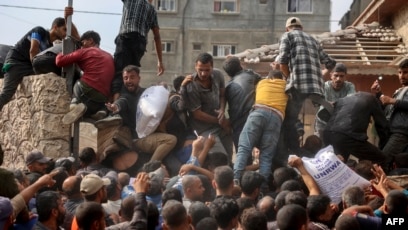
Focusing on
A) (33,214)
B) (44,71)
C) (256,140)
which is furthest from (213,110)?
(33,214)

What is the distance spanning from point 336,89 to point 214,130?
1884 mm

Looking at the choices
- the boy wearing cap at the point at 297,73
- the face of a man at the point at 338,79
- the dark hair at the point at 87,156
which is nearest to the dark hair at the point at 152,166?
the dark hair at the point at 87,156

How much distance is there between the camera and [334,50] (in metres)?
17.2

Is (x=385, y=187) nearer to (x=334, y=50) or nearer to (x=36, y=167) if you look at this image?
(x=36, y=167)

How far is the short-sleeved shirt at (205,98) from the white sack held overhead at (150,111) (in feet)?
1.11

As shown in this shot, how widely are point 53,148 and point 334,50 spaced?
355 inches

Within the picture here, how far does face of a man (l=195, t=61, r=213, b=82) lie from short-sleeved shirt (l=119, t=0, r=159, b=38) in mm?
1252

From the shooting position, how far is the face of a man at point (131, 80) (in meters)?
9.71

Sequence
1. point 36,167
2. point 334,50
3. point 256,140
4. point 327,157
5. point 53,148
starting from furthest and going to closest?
point 334,50, point 53,148, point 256,140, point 36,167, point 327,157

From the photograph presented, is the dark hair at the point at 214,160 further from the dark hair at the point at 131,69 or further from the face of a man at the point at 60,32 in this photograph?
the face of a man at the point at 60,32

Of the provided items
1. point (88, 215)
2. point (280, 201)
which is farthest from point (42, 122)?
point (88, 215)

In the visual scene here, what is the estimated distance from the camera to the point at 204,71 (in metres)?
9.50

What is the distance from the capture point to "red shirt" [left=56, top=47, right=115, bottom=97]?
988 cm

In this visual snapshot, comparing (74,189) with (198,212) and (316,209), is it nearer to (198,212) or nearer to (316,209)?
(198,212)
